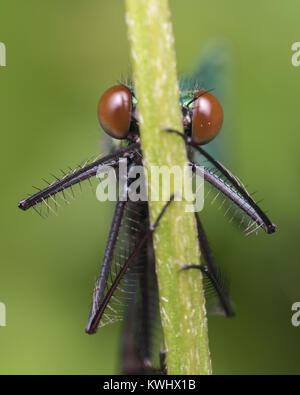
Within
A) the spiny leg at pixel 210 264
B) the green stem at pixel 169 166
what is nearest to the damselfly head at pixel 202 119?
the spiny leg at pixel 210 264

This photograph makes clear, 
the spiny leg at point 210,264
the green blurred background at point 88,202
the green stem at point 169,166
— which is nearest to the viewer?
the green stem at point 169,166

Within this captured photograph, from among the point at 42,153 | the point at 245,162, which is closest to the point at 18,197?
the point at 42,153

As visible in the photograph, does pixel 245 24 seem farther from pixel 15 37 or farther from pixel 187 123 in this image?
pixel 187 123

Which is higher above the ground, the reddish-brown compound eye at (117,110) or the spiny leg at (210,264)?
the reddish-brown compound eye at (117,110)

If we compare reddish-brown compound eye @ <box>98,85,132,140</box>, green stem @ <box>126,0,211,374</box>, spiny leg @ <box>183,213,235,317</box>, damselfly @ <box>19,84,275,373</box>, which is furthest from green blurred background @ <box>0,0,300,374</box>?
green stem @ <box>126,0,211,374</box>

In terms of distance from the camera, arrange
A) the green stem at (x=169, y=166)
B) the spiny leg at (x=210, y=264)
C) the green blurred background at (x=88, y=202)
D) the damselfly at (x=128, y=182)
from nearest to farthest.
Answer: the green stem at (x=169, y=166) < the damselfly at (x=128, y=182) < the spiny leg at (x=210, y=264) < the green blurred background at (x=88, y=202)

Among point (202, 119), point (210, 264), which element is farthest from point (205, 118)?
point (210, 264)

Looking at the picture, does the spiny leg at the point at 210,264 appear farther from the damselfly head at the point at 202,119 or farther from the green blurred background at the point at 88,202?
the green blurred background at the point at 88,202
